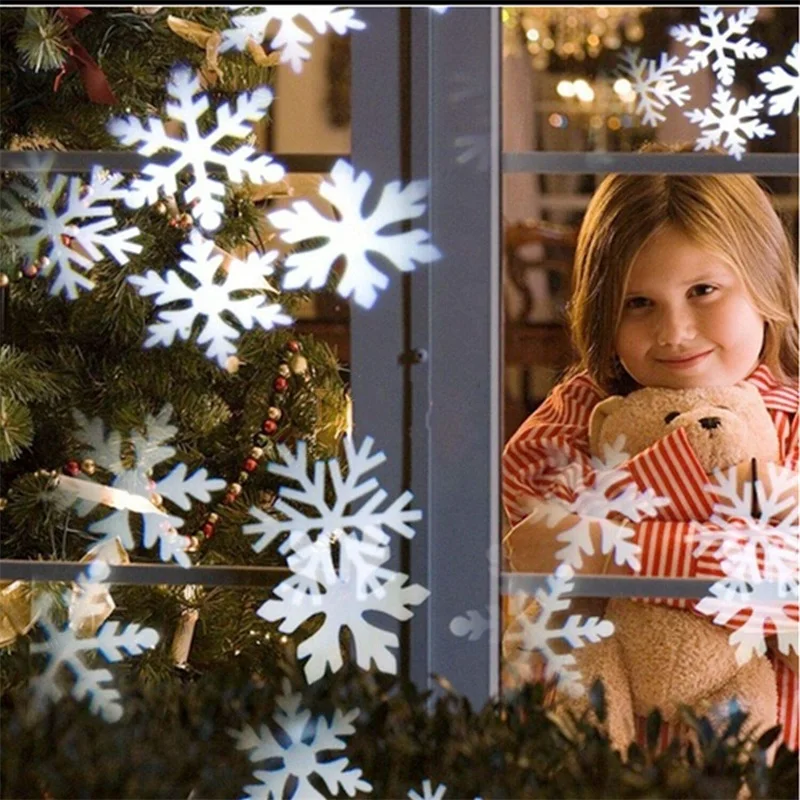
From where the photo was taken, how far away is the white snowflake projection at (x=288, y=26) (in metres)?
1.42

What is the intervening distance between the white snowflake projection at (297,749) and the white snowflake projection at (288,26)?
0.72 m

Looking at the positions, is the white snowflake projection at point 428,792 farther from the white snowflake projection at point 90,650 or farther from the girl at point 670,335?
the white snowflake projection at point 90,650

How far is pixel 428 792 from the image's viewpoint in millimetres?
1410

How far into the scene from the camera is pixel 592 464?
142 cm

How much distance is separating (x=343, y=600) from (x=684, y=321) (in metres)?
0.50

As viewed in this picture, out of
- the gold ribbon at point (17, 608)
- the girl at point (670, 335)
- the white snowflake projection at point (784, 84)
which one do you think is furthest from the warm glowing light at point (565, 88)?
the gold ribbon at point (17, 608)

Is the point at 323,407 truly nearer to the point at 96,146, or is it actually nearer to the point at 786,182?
the point at 96,146

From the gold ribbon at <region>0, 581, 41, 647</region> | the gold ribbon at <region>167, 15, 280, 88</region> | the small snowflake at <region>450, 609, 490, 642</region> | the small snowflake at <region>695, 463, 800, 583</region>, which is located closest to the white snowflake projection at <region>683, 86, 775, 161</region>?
the small snowflake at <region>695, 463, 800, 583</region>

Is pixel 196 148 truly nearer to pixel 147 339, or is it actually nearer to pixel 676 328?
pixel 147 339

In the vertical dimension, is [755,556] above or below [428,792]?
above

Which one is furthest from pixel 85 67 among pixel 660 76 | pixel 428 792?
pixel 428 792

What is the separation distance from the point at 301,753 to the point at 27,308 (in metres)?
0.61

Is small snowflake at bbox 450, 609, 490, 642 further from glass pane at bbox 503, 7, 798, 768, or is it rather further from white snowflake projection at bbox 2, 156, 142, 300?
white snowflake projection at bbox 2, 156, 142, 300

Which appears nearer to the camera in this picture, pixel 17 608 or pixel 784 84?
pixel 784 84
